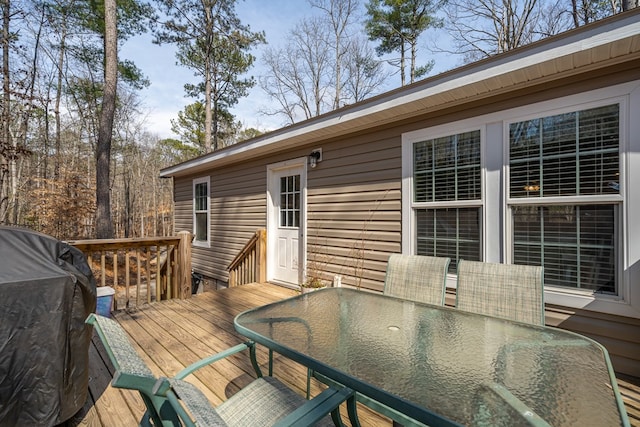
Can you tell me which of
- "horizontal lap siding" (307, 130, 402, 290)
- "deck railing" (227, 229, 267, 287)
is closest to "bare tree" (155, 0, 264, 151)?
"deck railing" (227, 229, 267, 287)

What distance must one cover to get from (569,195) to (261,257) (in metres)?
4.02

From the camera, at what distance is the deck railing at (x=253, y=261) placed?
16.3 feet

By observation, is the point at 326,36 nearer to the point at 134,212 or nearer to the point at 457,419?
the point at 134,212

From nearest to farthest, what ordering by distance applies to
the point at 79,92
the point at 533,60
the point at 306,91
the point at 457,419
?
the point at 457,419
the point at 533,60
the point at 79,92
the point at 306,91

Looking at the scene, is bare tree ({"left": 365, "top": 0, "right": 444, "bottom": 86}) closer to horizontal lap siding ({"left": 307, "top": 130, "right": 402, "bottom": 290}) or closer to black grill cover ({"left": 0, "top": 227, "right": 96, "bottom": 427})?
horizontal lap siding ({"left": 307, "top": 130, "right": 402, "bottom": 290})

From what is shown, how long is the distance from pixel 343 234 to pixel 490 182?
192 cm

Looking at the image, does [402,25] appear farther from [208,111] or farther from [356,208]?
[356,208]

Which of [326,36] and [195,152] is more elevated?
[326,36]

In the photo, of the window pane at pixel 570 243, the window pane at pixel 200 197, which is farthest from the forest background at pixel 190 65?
the window pane at pixel 570 243

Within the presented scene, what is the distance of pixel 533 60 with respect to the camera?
86.4 inches

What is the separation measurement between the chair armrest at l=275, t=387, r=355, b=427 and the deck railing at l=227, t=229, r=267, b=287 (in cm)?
395

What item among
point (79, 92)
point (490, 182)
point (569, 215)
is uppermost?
point (79, 92)

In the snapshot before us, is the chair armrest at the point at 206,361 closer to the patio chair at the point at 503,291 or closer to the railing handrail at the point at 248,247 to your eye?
the patio chair at the point at 503,291

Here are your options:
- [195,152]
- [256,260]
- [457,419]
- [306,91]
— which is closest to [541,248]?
[457,419]
